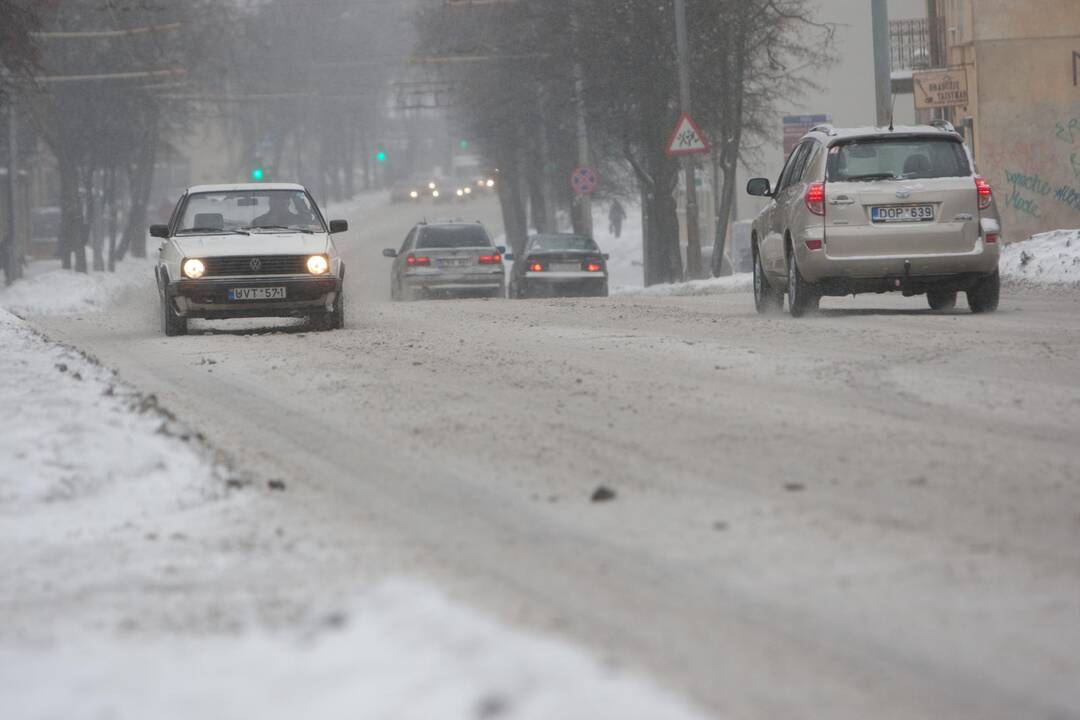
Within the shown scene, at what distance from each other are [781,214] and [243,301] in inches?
212

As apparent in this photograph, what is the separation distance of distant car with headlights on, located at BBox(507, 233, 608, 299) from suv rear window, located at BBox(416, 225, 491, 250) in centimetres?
194

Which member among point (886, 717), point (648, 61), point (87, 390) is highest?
point (648, 61)

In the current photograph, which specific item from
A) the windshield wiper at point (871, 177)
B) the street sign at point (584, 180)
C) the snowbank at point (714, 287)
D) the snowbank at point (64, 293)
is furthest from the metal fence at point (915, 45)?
the windshield wiper at point (871, 177)

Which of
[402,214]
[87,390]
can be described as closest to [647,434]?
[87,390]

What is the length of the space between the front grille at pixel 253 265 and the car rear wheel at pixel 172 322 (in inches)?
23.3

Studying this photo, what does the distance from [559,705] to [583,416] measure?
521cm

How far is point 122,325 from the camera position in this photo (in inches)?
837

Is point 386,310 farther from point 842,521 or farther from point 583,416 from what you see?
point 842,521

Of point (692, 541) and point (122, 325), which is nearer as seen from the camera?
point (692, 541)

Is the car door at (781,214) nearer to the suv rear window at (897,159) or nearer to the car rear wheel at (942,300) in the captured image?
the suv rear window at (897,159)

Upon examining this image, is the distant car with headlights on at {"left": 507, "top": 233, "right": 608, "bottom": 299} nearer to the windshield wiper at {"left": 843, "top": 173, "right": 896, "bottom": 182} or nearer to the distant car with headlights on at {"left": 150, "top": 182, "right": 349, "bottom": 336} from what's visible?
the distant car with headlights on at {"left": 150, "top": 182, "right": 349, "bottom": 336}

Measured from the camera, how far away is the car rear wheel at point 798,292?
16938 mm

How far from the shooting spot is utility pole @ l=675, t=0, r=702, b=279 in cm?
3556

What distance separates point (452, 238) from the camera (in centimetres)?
3200
